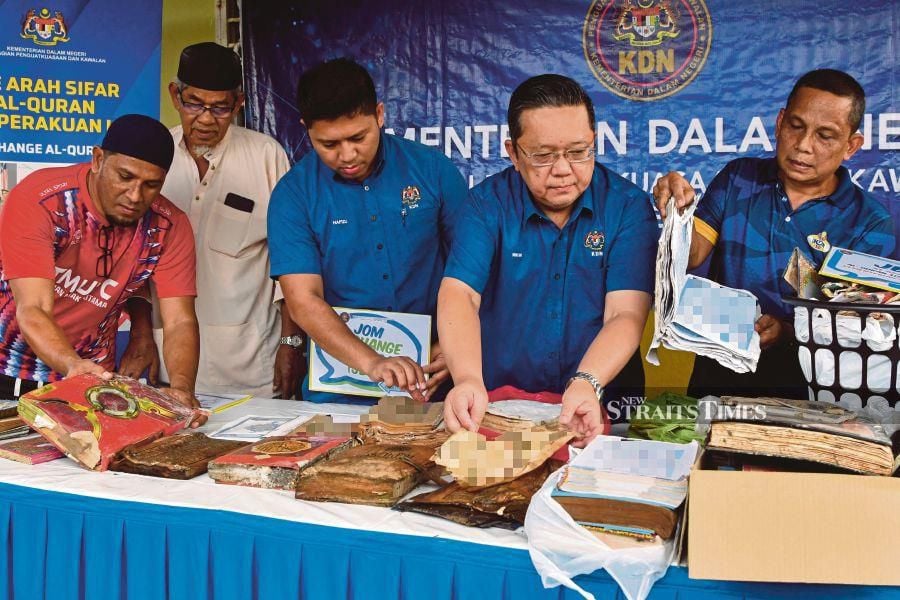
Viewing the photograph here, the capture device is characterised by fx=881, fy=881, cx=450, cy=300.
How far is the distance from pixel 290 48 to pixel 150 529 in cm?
249

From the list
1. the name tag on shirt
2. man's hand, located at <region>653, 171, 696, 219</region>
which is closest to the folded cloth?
man's hand, located at <region>653, 171, 696, 219</region>

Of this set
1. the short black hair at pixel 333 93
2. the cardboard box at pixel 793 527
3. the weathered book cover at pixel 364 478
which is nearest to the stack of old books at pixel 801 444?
the cardboard box at pixel 793 527

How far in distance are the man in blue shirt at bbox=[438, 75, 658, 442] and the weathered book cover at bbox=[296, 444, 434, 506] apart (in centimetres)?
23

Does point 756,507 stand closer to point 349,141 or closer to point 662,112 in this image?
point 349,141

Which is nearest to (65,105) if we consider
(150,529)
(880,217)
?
(150,529)

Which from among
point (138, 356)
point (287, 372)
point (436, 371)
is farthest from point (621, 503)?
point (138, 356)

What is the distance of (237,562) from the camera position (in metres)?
1.72

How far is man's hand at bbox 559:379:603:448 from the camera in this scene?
190cm

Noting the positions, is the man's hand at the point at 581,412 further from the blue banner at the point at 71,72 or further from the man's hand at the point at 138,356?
the blue banner at the point at 71,72

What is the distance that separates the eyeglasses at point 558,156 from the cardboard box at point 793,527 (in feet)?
3.28

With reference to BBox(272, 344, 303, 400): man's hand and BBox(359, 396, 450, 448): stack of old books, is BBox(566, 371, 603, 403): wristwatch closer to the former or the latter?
BBox(359, 396, 450, 448): stack of old books

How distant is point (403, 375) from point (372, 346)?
415 millimetres

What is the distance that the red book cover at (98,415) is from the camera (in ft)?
6.63

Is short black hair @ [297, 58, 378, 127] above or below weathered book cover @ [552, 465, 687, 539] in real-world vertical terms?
above
